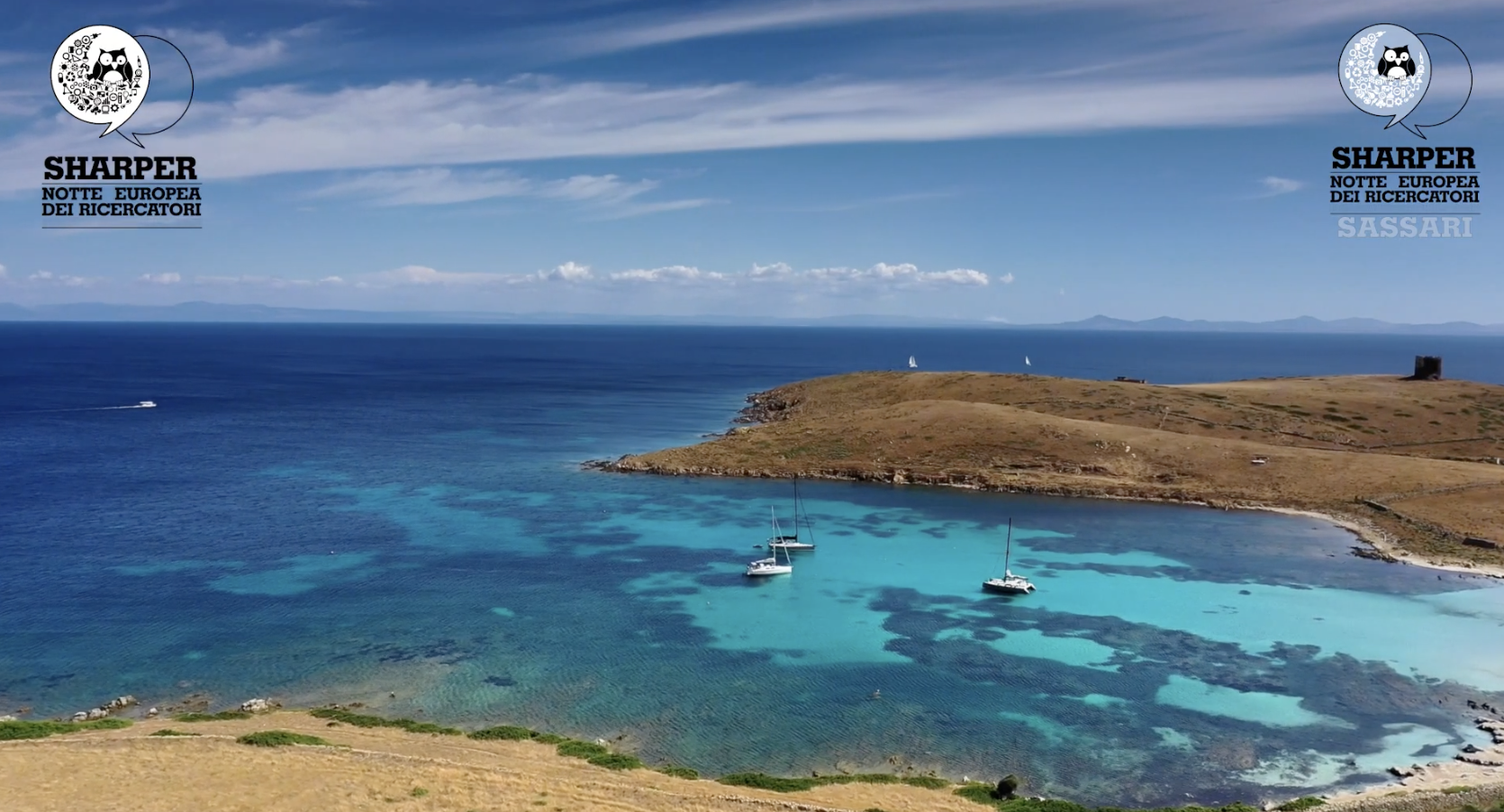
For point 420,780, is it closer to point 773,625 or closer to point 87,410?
point 773,625

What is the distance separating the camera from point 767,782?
33.2 m

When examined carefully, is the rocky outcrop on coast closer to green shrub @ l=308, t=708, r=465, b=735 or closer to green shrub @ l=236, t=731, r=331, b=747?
green shrub @ l=308, t=708, r=465, b=735

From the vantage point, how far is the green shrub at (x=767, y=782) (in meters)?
32.8

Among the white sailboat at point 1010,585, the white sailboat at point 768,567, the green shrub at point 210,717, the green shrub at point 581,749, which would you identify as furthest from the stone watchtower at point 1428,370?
the green shrub at point 210,717

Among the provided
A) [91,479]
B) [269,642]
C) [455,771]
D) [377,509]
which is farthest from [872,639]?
[91,479]

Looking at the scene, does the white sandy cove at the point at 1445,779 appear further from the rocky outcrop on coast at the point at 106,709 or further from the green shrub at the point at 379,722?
the rocky outcrop on coast at the point at 106,709

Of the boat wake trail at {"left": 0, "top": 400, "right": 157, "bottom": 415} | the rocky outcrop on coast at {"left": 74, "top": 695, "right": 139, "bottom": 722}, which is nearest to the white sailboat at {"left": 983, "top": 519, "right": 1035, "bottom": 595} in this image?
the rocky outcrop on coast at {"left": 74, "top": 695, "right": 139, "bottom": 722}

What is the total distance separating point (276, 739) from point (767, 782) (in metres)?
19.5

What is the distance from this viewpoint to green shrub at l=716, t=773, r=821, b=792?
32844 mm

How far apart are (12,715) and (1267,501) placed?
302 feet

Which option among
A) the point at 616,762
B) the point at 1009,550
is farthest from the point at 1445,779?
the point at 616,762

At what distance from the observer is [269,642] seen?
158 feet

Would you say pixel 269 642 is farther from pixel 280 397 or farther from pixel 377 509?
pixel 280 397

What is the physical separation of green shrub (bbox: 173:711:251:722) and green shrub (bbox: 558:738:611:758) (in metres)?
15.1
